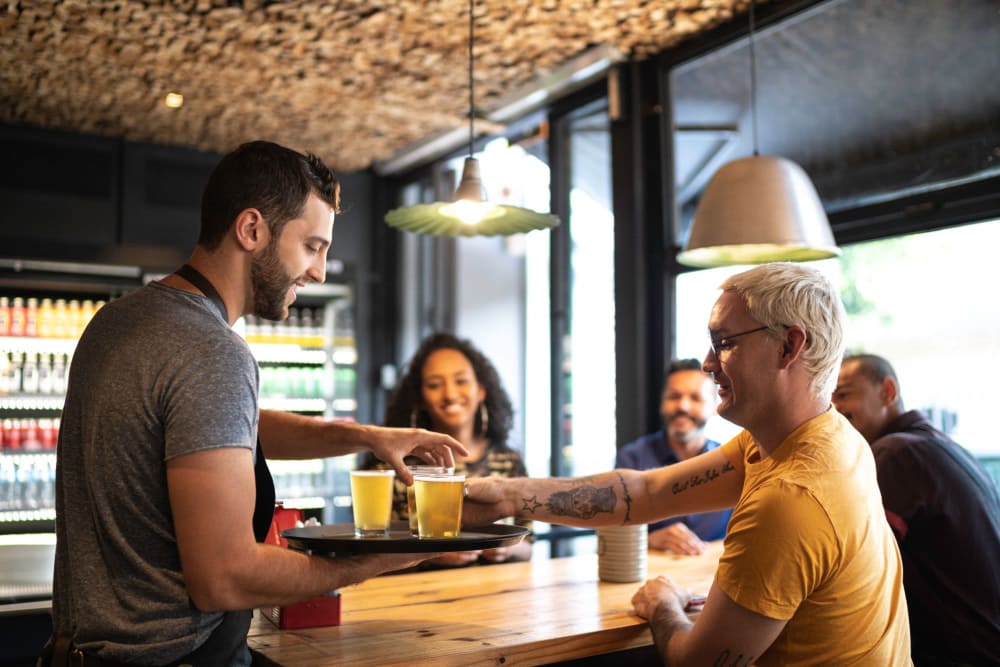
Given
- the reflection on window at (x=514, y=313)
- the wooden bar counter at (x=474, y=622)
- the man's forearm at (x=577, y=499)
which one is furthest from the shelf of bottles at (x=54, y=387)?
the man's forearm at (x=577, y=499)

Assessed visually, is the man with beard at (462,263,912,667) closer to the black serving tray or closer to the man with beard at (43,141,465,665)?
the black serving tray

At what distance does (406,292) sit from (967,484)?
4.91 meters

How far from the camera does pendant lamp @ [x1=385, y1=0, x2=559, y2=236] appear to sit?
2.87 m

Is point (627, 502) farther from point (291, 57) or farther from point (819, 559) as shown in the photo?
point (291, 57)

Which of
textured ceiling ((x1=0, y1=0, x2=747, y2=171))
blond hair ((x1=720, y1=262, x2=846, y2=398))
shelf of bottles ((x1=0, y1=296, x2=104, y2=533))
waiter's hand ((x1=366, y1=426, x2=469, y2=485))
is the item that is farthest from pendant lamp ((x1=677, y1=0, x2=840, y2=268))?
shelf of bottles ((x1=0, y1=296, x2=104, y2=533))

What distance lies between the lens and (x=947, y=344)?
3455mm

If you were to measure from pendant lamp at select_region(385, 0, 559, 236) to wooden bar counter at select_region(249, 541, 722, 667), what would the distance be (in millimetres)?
1106

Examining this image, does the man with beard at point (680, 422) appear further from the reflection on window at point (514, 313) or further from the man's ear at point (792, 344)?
the reflection on window at point (514, 313)

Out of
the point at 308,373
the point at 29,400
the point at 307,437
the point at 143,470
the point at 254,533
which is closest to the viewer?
the point at 143,470

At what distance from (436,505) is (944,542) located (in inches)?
60.5

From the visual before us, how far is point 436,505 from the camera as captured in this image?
186 centimetres

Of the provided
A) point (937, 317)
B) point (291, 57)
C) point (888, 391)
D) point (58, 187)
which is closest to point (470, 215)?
point (888, 391)

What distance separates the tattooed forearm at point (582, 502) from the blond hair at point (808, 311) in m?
0.68

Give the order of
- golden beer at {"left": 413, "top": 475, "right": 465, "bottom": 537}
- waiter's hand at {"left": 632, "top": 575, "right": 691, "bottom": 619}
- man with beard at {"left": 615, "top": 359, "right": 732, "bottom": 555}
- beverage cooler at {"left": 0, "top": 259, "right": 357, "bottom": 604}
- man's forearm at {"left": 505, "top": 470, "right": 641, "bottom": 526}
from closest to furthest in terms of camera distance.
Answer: golden beer at {"left": 413, "top": 475, "right": 465, "bottom": 537} < waiter's hand at {"left": 632, "top": 575, "right": 691, "bottom": 619} < man's forearm at {"left": 505, "top": 470, "right": 641, "bottom": 526} < man with beard at {"left": 615, "top": 359, "right": 732, "bottom": 555} < beverage cooler at {"left": 0, "top": 259, "right": 357, "bottom": 604}
